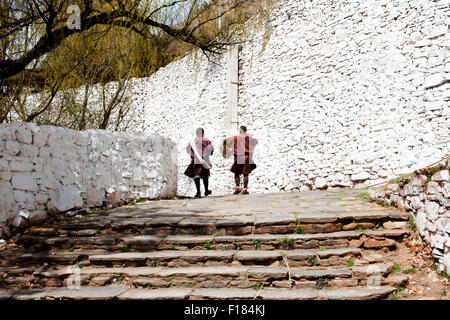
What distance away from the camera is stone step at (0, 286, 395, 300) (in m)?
3.54

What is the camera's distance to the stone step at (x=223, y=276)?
3.84 metres

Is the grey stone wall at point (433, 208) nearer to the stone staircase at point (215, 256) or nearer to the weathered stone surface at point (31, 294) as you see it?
the stone staircase at point (215, 256)

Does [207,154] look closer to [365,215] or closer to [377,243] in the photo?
[365,215]

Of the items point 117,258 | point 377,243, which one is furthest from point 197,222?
point 377,243

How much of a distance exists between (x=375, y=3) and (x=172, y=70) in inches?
330

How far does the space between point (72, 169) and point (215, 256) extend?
121 inches

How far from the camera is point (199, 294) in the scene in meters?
3.71

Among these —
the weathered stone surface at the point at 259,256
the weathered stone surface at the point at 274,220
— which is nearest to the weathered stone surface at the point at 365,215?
the weathered stone surface at the point at 274,220

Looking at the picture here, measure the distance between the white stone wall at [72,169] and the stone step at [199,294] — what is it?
166cm

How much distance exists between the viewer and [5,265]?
4652mm

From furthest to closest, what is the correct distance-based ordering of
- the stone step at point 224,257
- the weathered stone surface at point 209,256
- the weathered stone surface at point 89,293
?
1. the weathered stone surface at point 209,256
2. the stone step at point 224,257
3. the weathered stone surface at point 89,293

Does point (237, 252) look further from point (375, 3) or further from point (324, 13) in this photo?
point (324, 13)

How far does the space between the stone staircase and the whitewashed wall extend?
3.11 m
